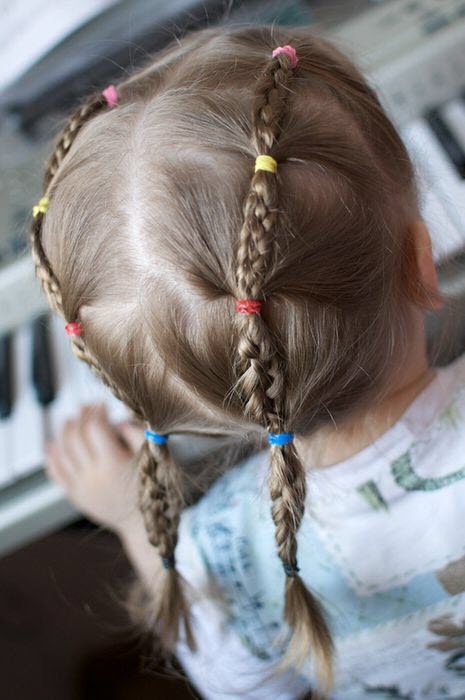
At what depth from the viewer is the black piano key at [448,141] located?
0.87m

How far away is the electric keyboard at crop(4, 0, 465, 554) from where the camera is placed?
826 millimetres

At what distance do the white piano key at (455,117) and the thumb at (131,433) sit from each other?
1.85 ft

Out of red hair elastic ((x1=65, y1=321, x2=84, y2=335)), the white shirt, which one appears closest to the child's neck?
the white shirt

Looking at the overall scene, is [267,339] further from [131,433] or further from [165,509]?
[131,433]

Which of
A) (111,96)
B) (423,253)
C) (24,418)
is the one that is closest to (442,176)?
(423,253)

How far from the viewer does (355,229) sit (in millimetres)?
481

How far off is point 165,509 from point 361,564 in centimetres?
19

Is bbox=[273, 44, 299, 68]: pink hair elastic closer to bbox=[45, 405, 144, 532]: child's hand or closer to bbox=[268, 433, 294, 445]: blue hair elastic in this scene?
bbox=[268, 433, 294, 445]: blue hair elastic

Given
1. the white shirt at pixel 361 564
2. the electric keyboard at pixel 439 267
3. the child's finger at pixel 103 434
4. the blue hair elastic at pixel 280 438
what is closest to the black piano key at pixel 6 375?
the electric keyboard at pixel 439 267

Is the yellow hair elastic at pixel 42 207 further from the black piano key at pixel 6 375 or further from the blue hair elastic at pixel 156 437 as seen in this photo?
the black piano key at pixel 6 375

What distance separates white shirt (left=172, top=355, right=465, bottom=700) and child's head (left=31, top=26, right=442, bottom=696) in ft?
0.25

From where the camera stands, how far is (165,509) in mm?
629

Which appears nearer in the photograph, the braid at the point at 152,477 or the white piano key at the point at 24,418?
the braid at the point at 152,477

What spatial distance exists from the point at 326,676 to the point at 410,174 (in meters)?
0.46
